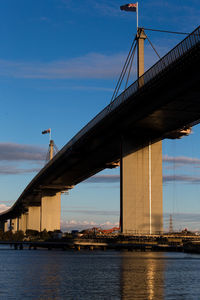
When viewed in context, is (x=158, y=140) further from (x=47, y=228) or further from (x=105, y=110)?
(x=47, y=228)

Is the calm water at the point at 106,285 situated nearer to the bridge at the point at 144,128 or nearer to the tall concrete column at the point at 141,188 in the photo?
the bridge at the point at 144,128

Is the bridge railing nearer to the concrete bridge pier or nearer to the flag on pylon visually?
the flag on pylon

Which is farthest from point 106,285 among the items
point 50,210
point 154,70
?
point 50,210

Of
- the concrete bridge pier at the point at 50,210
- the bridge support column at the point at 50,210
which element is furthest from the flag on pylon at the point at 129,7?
the bridge support column at the point at 50,210

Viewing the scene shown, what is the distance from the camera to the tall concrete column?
71.6 metres

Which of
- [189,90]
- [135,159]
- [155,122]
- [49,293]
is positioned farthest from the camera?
[135,159]

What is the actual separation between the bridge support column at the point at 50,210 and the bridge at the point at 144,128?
43.5 meters

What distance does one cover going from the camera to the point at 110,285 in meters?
32.5

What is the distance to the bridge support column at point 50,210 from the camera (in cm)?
14550

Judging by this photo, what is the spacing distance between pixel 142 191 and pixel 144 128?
870cm

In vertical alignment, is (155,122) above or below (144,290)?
above

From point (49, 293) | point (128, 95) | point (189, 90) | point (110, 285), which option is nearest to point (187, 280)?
point (110, 285)

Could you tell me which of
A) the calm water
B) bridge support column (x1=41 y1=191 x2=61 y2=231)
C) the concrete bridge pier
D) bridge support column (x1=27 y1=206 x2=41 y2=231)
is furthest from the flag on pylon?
bridge support column (x1=27 y1=206 x2=41 y2=231)

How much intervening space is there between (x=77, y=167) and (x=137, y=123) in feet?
150
